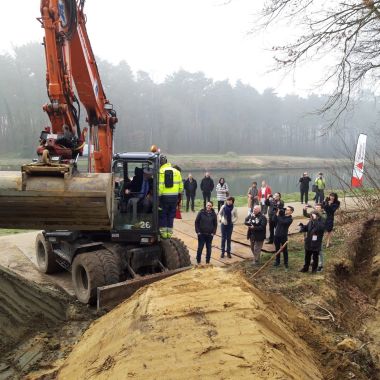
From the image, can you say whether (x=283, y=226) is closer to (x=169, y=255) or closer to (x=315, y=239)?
(x=315, y=239)

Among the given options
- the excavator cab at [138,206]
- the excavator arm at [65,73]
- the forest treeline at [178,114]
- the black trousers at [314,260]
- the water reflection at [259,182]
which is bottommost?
the water reflection at [259,182]

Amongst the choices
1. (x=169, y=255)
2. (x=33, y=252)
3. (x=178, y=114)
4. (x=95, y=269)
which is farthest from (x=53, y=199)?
(x=178, y=114)

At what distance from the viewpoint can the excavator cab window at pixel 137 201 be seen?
7020 millimetres

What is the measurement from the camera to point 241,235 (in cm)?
1188

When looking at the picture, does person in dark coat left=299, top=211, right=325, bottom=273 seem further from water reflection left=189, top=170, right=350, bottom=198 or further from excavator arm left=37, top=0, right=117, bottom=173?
water reflection left=189, top=170, right=350, bottom=198

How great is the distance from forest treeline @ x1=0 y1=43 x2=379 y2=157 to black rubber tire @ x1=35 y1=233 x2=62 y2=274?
48.9m

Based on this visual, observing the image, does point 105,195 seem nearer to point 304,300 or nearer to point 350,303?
point 304,300

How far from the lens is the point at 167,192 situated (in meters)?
7.02

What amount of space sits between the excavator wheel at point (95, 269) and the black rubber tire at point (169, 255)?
0.95 metres

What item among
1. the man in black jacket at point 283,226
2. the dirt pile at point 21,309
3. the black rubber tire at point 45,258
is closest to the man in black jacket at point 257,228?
the man in black jacket at point 283,226

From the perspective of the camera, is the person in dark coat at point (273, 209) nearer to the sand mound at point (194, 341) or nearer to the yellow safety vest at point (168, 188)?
the yellow safety vest at point (168, 188)

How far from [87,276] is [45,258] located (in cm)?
239

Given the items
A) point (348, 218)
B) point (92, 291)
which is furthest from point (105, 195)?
point (348, 218)

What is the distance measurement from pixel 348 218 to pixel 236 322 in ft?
36.9
